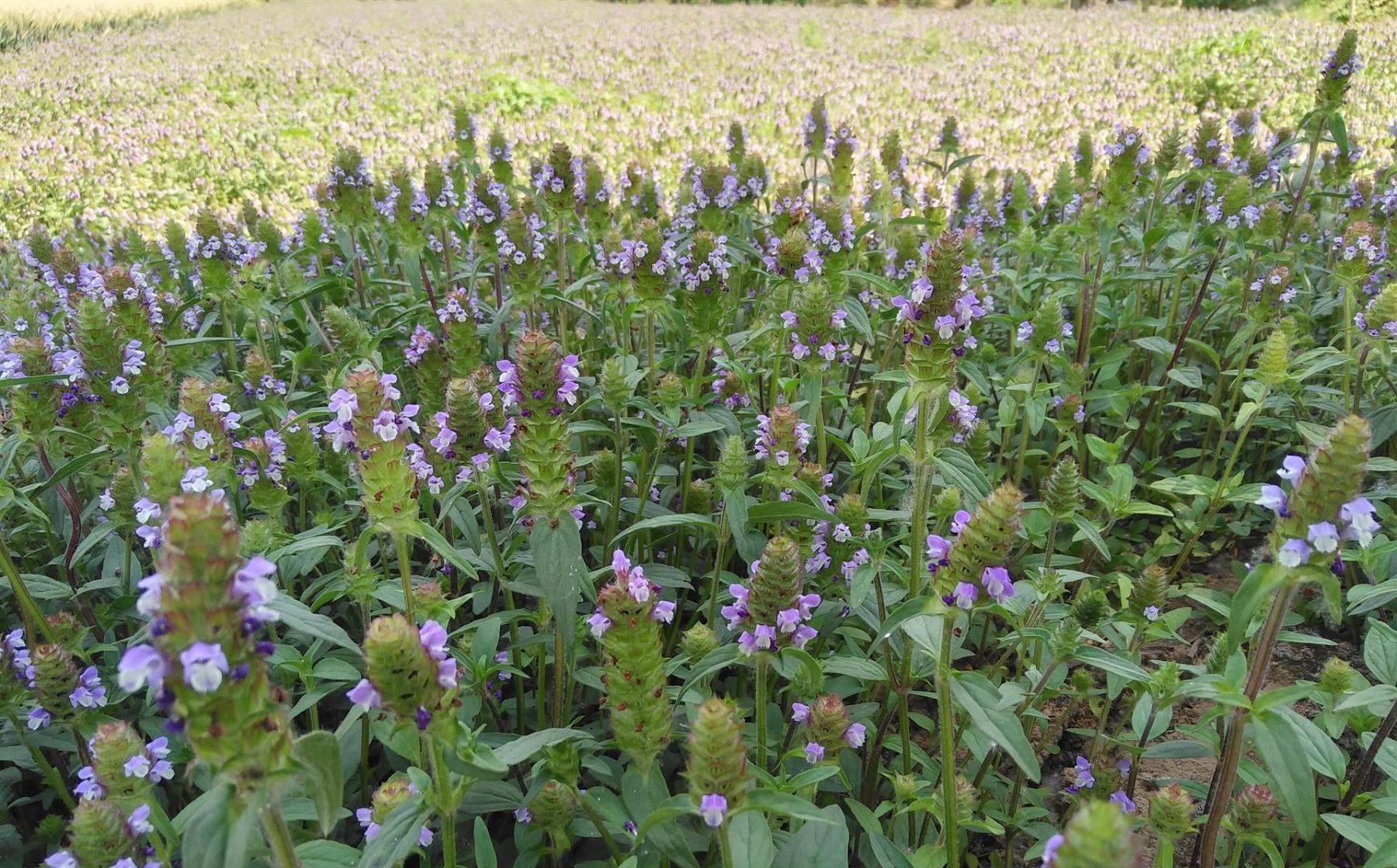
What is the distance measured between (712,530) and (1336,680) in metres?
2.16

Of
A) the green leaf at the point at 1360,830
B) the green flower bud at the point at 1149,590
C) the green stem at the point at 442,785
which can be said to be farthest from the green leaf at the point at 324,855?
the green flower bud at the point at 1149,590

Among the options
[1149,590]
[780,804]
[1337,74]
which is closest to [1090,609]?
[1149,590]

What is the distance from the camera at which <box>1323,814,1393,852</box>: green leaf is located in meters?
2.34

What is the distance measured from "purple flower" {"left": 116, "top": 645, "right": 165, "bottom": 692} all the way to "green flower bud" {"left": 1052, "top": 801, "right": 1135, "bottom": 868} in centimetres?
158

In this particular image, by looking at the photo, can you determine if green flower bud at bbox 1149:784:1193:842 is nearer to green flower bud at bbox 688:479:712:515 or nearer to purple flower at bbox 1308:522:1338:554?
purple flower at bbox 1308:522:1338:554

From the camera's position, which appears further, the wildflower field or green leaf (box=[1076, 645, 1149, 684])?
green leaf (box=[1076, 645, 1149, 684])

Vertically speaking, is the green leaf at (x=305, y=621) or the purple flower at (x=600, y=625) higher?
the green leaf at (x=305, y=621)

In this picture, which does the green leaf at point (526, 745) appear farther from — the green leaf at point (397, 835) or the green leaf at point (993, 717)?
the green leaf at point (993, 717)

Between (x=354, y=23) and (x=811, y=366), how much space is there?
83.4ft

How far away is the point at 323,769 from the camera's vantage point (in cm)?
169

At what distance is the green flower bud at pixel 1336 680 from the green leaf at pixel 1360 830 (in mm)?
512

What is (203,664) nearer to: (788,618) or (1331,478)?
(788,618)

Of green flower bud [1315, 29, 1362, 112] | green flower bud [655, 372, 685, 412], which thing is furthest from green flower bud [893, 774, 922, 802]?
green flower bud [1315, 29, 1362, 112]

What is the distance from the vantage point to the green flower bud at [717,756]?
6.33ft
